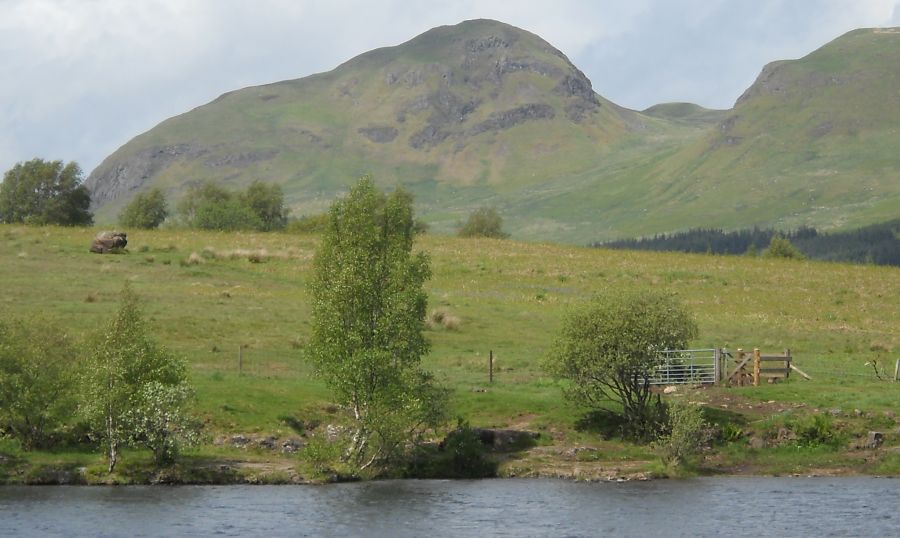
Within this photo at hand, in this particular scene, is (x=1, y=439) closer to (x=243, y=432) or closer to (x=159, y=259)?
(x=243, y=432)

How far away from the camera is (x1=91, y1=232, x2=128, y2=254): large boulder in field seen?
363 ft

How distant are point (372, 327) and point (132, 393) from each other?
1209 centimetres

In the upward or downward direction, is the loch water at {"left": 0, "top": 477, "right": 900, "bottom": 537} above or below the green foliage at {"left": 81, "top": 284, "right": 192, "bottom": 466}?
below

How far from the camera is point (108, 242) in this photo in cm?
11138

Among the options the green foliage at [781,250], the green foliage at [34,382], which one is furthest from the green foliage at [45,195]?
the green foliage at [34,382]

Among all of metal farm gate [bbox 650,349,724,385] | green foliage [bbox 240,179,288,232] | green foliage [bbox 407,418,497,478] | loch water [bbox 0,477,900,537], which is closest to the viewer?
loch water [bbox 0,477,900,537]

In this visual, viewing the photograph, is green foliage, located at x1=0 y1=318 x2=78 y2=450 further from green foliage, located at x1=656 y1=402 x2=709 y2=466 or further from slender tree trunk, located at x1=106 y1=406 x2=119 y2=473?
green foliage, located at x1=656 y1=402 x2=709 y2=466

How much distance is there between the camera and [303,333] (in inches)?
3248

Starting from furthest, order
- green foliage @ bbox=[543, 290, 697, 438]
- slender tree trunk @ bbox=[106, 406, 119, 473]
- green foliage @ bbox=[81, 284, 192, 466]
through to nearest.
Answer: green foliage @ bbox=[543, 290, 697, 438] < slender tree trunk @ bbox=[106, 406, 119, 473] < green foliage @ bbox=[81, 284, 192, 466]

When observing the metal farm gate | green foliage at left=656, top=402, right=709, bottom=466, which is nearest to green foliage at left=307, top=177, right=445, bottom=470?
green foliage at left=656, top=402, right=709, bottom=466

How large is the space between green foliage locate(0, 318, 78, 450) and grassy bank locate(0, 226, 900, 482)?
138cm

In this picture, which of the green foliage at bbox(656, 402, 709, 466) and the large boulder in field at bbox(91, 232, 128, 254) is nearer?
the green foliage at bbox(656, 402, 709, 466)

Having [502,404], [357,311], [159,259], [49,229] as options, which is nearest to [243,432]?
[357,311]

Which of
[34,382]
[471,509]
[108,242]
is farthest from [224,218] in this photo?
[471,509]
